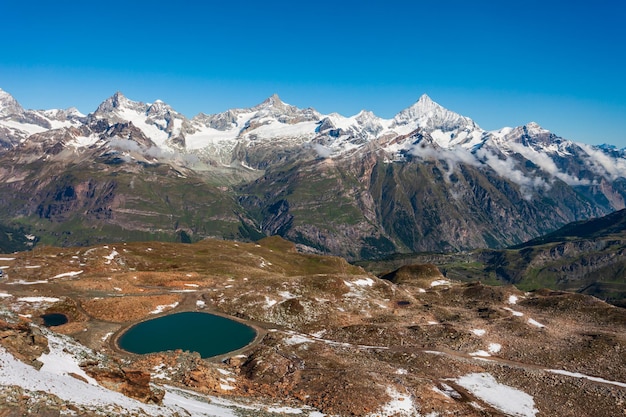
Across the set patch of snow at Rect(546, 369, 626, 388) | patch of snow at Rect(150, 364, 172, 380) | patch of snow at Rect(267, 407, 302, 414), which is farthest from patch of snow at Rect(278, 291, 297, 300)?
patch of snow at Rect(267, 407, 302, 414)

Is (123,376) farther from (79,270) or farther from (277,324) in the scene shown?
(79,270)

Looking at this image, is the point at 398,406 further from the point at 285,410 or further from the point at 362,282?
the point at 362,282

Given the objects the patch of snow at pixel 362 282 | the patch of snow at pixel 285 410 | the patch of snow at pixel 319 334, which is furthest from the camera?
the patch of snow at pixel 362 282

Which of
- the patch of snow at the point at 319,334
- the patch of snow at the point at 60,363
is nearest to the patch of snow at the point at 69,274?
the patch of snow at the point at 319,334

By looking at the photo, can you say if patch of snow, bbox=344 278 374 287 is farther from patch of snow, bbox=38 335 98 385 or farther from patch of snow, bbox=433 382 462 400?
patch of snow, bbox=38 335 98 385

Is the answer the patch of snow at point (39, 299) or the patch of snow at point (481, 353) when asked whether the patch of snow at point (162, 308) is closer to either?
the patch of snow at point (39, 299)

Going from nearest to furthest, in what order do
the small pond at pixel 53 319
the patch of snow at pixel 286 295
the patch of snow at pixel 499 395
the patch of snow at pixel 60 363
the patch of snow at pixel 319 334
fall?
the patch of snow at pixel 60 363
the patch of snow at pixel 499 395
the small pond at pixel 53 319
the patch of snow at pixel 319 334
the patch of snow at pixel 286 295

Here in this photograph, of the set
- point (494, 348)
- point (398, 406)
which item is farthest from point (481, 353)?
point (398, 406)
